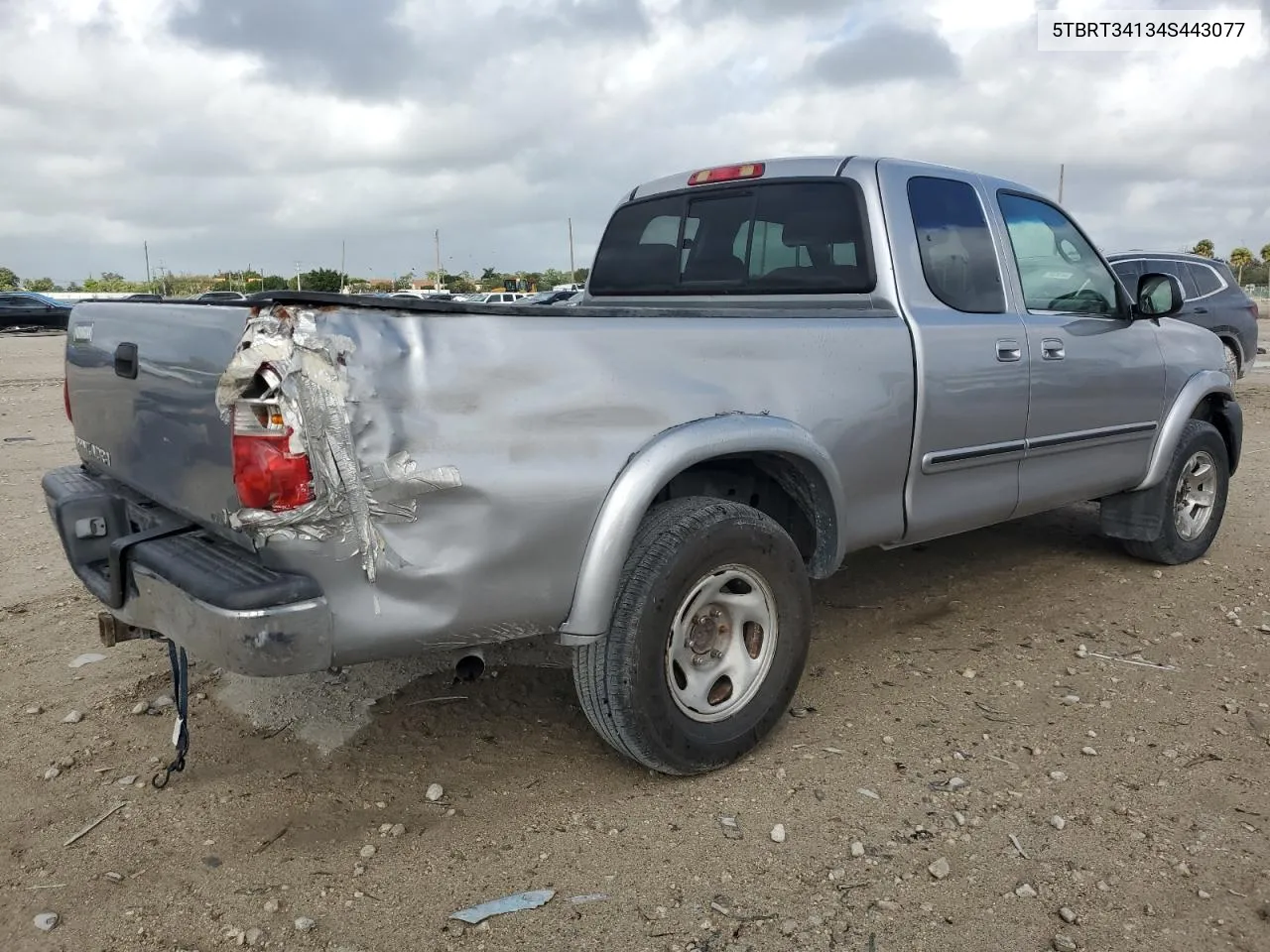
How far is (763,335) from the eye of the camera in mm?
3092

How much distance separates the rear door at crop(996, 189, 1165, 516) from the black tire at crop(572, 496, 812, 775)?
1.58 m

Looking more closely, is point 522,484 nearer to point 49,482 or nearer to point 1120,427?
point 49,482

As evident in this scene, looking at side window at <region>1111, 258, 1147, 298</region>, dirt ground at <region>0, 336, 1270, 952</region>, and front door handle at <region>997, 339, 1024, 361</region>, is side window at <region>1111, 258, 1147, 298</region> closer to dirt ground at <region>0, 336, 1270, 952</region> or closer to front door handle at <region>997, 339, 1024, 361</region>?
dirt ground at <region>0, 336, 1270, 952</region>

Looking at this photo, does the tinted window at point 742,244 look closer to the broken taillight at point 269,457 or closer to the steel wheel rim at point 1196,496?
the broken taillight at point 269,457

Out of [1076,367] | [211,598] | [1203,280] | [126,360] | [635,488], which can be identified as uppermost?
[1203,280]

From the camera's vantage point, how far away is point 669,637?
287 centimetres

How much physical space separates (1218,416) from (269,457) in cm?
507

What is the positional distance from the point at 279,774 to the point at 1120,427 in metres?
3.81

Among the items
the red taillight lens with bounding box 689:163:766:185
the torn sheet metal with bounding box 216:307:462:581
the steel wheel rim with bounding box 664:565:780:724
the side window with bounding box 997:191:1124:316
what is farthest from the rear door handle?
the side window with bounding box 997:191:1124:316

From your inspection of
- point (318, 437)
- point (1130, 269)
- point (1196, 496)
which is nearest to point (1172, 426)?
point (1196, 496)

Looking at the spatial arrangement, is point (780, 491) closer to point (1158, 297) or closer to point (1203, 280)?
point (1158, 297)

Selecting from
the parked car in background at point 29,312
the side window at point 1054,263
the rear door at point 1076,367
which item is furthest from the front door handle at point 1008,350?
the parked car in background at point 29,312

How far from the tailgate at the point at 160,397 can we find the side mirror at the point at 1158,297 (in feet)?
12.9

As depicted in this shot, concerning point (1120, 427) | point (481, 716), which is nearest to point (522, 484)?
point (481, 716)
